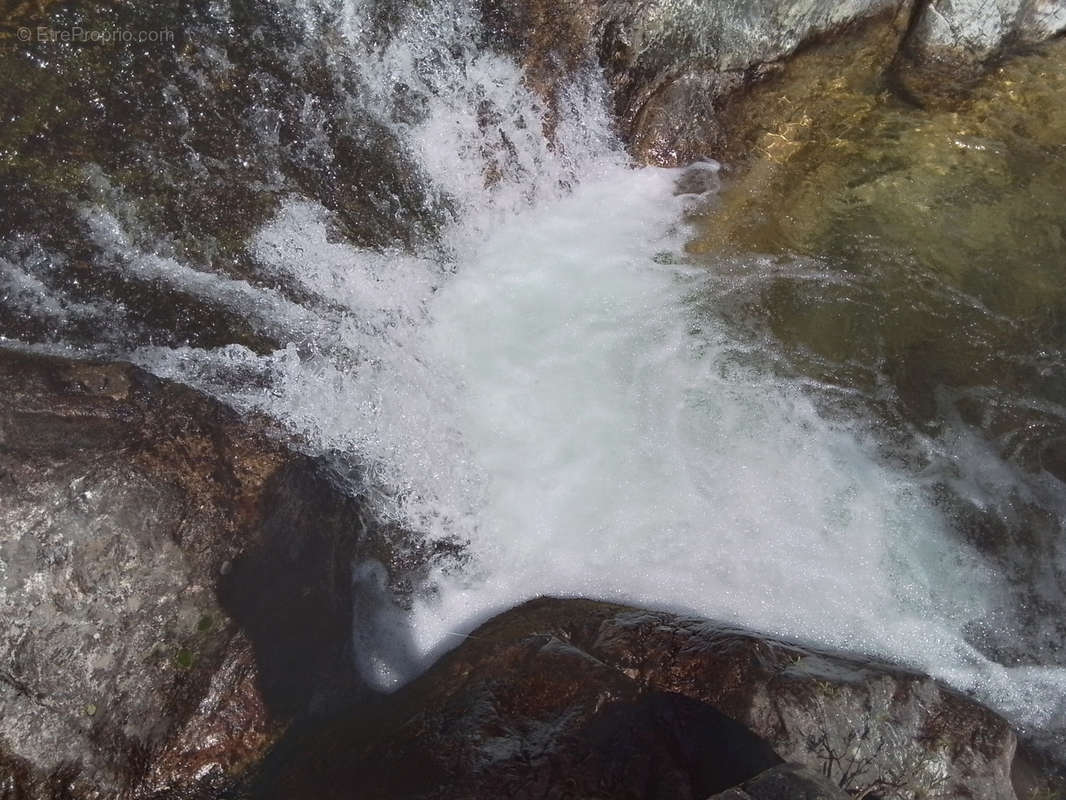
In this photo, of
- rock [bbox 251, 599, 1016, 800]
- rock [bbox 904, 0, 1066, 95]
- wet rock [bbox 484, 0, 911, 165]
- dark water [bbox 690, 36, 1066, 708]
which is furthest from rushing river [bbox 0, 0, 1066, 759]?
rock [bbox 904, 0, 1066, 95]

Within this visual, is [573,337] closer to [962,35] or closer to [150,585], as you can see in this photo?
[150,585]

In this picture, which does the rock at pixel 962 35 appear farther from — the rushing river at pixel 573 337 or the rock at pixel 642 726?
the rock at pixel 642 726

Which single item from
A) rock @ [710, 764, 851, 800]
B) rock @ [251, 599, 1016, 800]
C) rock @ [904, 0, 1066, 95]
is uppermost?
rock @ [904, 0, 1066, 95]

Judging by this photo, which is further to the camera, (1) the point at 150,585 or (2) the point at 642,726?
(1) the point at 150,585

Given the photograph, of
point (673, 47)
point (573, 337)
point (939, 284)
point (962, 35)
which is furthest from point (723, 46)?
point (573, 337)

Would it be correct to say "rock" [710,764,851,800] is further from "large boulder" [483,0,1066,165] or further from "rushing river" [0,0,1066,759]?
"large boulder" [483,0,1066,165]
